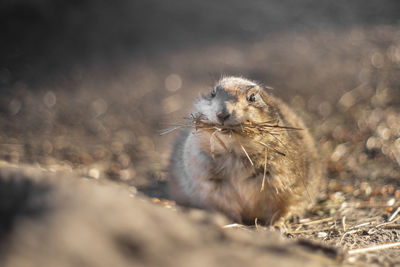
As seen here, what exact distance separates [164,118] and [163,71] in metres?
2.37

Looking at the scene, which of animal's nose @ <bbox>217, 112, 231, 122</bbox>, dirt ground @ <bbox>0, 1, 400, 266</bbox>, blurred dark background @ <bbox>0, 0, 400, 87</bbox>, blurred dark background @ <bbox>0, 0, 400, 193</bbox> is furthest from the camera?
blurred dark background @ <bbox>0, 0, 400, 87</bbox>

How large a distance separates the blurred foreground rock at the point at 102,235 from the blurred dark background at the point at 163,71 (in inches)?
81.1

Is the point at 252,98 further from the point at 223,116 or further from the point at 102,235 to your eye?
the point at 102,235

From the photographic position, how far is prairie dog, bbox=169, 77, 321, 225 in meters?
2.79

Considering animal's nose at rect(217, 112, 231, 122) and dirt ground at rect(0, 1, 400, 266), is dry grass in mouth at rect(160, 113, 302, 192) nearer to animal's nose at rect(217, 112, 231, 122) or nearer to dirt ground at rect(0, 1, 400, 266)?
animal's nose at rect(217, 112, 231, 122)

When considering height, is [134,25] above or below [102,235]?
above

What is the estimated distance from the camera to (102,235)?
144 centimetres

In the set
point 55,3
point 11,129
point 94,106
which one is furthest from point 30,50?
A: point 11,129

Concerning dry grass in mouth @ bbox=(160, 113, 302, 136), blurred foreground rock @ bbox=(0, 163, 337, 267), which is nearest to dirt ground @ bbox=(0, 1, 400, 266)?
blurred foreground rock @ bbox=(0, 163, 337, 267)

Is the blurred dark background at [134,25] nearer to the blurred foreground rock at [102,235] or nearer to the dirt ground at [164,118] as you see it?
the dirt ground at [164,118]

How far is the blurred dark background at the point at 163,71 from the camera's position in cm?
495

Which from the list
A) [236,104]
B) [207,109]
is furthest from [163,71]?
[236,104]

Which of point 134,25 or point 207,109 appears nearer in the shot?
point 207,109

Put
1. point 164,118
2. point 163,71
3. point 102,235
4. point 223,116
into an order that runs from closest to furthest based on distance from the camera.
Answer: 1. point 102,235
2. point 223,116
3. point 164,118
4. point 163,71
